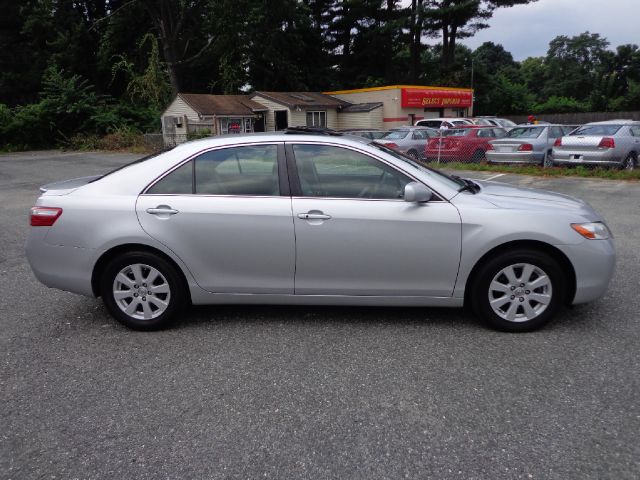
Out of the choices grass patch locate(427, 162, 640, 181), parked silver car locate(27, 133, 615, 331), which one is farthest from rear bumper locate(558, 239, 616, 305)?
grass patch locate(427, 162, 640, 181)

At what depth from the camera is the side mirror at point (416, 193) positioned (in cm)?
388

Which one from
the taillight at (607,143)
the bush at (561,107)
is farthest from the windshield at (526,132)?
the bush at (561,107)

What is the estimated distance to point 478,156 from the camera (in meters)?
17.2

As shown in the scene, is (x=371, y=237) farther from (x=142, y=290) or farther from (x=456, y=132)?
(x=456, y=132)

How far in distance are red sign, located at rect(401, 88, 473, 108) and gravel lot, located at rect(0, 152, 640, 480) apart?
106 feet

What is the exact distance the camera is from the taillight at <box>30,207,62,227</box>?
414 centimetres

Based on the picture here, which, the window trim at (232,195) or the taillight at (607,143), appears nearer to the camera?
the window trim at (232,195)

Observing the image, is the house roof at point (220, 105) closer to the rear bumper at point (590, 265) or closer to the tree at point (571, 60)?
the rear bumper at point (590, 265)

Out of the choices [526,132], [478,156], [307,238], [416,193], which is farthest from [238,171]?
[478,156]

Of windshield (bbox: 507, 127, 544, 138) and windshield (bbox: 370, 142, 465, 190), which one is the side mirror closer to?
windshield (bbox: 370, 142, 465, 190)

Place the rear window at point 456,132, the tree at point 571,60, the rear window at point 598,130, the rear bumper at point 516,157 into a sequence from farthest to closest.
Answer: the tree at point 571,60
the rear window at point 456,132
the rear bumper at point 516,157
the rear window at point 598,130

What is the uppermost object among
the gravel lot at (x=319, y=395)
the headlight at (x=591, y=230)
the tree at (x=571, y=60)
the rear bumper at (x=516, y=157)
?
the tree at (x=571, y=60)

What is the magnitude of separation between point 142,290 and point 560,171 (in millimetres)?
12884

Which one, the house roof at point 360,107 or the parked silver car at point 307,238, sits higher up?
the house roof at point 360,107
